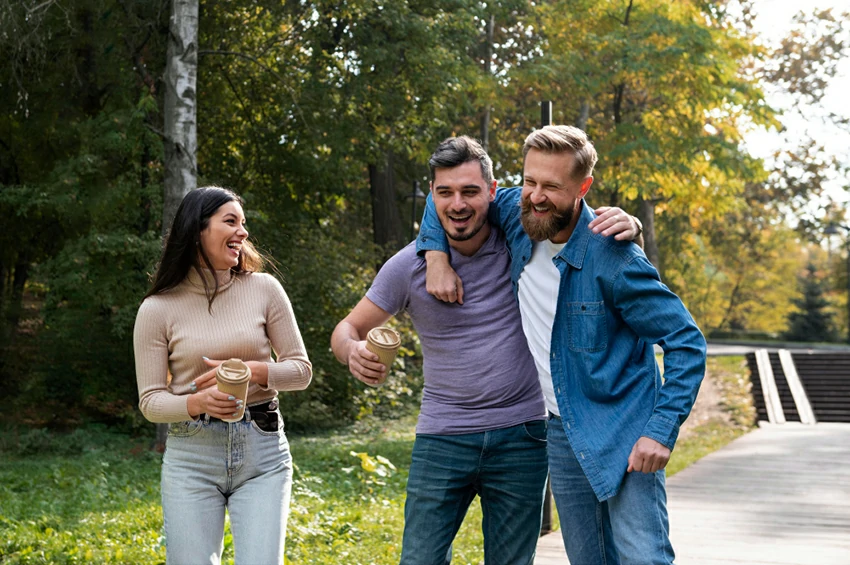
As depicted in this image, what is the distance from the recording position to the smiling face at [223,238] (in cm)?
347

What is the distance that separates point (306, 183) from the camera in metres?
16.2

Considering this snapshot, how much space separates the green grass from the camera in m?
6.07

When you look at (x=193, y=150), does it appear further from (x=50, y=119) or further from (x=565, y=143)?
(x=565, y=143)

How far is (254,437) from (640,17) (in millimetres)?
13684

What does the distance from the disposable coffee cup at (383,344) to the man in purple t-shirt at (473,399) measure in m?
0.27

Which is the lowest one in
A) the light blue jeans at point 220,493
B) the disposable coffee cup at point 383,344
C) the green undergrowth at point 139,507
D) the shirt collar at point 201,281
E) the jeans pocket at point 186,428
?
the green undergrowth at point 139,507

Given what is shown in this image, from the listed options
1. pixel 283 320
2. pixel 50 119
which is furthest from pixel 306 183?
pixel 283 320

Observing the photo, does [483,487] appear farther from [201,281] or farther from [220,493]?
[201,281]

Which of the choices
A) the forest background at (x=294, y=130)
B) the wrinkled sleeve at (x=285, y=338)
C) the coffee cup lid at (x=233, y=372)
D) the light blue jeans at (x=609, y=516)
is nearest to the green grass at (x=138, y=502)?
the forest background at (x=294, y=130)

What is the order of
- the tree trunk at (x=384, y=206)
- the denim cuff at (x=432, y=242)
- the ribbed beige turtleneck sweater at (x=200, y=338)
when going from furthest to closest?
1. the tree trunk at (x=384, y=206)
2. the denim cuff at (x=432, y=242)
3. the ribbed beige turtleneck sweater at (x=200, y=338)

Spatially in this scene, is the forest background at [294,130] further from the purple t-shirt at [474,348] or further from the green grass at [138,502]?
the purple t-shirt at [474,348]

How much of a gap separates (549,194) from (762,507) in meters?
6.24

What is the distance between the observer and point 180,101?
10164 mm

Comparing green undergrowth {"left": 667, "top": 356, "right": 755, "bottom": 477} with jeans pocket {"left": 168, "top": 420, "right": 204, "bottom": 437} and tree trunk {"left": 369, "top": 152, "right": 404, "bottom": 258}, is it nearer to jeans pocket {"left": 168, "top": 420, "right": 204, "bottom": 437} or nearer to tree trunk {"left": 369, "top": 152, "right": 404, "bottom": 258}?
tree trunk {"left": 369, "top": 152, "right": 404, "bottom": 258}
